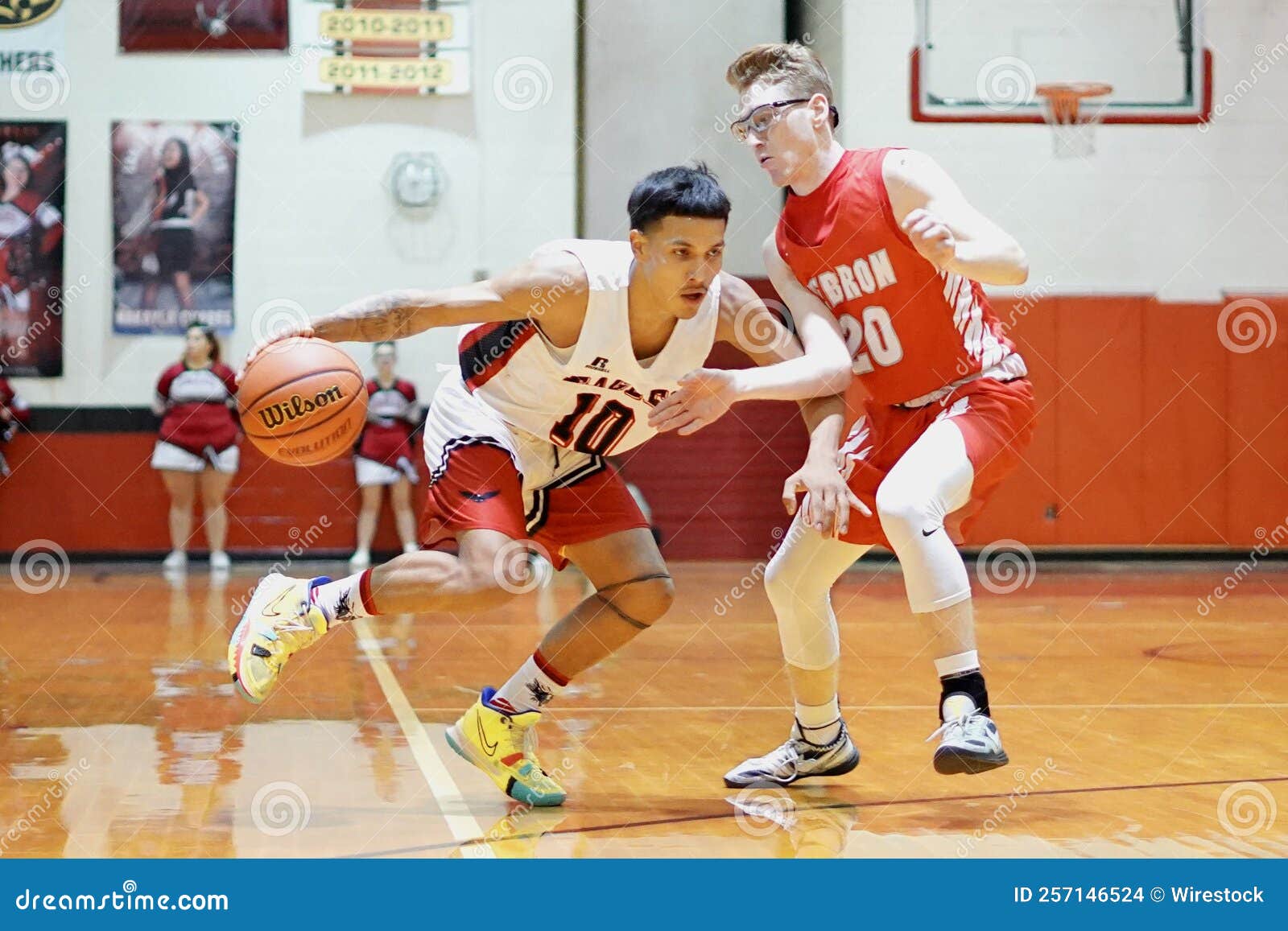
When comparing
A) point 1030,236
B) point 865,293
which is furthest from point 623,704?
point 1030,236

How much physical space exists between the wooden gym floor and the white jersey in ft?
3.25

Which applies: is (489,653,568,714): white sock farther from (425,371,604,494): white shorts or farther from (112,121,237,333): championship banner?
(112,121,237,333): championship banner

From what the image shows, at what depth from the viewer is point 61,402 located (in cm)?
1216

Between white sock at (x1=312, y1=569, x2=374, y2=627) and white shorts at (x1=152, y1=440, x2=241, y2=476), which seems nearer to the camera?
white sock at (x1=312, y1=569, x2=374, y2=627)

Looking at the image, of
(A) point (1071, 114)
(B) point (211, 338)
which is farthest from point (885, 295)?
(B) point (211, 338)

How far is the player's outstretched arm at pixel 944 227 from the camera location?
11.3ft

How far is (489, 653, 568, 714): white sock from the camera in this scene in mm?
3998

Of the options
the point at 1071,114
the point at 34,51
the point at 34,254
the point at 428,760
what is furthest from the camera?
the point at 34,254

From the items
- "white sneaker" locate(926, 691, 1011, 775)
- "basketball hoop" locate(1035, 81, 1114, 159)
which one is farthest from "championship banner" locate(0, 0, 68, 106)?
"white sneaker" locate(926, 691, 1011, 775)

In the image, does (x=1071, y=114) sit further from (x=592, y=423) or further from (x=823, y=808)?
(x=823, y=808)

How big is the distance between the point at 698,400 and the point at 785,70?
38.9 inches

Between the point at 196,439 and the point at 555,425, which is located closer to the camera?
the point at 555,425

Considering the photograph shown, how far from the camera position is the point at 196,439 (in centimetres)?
1150
